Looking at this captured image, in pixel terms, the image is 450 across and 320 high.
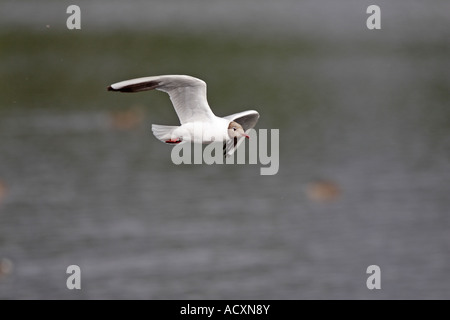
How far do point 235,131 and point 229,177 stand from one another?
59.1 feet

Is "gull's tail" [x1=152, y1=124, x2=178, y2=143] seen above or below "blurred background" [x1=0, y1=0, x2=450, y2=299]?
below

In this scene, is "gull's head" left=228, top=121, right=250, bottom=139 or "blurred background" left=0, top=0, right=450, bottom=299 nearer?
"gull's head" left=228, top=121, right=250, bottom=139

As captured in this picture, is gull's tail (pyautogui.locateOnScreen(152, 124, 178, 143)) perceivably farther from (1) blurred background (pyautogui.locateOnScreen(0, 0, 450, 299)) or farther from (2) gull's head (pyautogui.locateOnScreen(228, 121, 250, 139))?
(1) blurred background (pyautogui.locateOnScreen(0, 0, 450, 299))

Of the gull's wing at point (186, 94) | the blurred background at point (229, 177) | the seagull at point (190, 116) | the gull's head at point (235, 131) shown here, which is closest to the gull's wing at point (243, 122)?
the seagull at point (190, 116)

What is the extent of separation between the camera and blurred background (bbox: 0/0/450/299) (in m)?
20.1

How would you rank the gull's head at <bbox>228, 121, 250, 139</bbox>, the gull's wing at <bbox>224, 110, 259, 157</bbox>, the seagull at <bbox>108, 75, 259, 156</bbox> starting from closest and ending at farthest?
the seagull at <bbox>108, 75, 259, 156</bbox> → the gull's head at <bbox>228, 121, 250, 139</bbox> → the gull's wing at <bbox>224, 110, 259, 157</bbox>

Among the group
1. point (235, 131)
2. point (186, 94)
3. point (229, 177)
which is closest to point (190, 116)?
point (186, 94)

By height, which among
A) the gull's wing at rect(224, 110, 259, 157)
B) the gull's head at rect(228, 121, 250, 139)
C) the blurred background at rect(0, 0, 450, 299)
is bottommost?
the gull's head at rect(228, 121, 250, 139)

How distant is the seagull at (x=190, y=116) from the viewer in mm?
8484

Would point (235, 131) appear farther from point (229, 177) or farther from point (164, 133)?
point (229, 177)

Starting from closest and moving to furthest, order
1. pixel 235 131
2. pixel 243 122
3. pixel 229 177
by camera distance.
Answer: pixel 235 131 → pixel 243 122 → pixel 229 177

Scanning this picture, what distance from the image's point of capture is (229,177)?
26703 millimetres

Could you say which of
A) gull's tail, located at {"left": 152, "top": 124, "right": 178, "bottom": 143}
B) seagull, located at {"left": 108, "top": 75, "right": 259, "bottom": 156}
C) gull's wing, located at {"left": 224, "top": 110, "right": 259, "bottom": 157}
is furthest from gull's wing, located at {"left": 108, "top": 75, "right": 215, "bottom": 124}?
gull's wing, located at {"left": 224, "top": 110, "right": 259, "bottom": 157}

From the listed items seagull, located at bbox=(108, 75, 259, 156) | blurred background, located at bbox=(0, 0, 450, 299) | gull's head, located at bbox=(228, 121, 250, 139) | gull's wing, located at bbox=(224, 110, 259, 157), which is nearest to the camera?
seagull, located at bbox=(108, 75, 259, 156)
